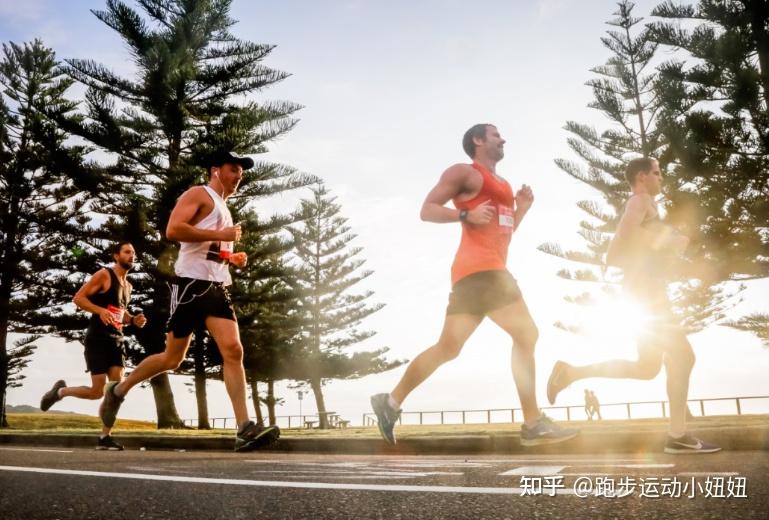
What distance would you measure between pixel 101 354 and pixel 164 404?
12421 mm

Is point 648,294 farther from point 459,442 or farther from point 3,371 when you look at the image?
point 3,371

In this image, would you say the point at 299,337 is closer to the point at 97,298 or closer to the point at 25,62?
the point at 25,62

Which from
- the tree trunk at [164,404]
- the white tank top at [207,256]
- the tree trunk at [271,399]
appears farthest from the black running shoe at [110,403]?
the tree trunk at [271,399]

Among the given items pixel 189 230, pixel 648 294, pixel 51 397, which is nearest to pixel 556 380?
pixel 648 294

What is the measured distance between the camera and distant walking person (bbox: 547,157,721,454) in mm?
4223

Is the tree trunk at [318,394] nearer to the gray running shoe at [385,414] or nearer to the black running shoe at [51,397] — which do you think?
the black running shoe at [51,397]

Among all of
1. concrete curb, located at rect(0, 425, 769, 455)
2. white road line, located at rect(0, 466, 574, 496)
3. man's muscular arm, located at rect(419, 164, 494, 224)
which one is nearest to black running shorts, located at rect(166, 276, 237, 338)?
white road line, located at rect(0, 466, 574, 496)

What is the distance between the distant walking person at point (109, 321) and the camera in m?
6.61

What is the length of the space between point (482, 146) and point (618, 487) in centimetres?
212

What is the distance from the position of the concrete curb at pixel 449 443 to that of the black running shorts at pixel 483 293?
303 centimetres

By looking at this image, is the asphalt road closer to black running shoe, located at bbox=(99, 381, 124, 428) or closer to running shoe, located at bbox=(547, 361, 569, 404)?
running shoe, located at bbox=(547, 361, 569, 404)

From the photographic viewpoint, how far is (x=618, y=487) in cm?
286

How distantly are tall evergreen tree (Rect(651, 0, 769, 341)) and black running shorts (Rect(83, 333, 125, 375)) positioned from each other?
50.8 feet

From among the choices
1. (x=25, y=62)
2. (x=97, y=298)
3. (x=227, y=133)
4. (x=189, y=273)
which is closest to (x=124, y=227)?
(x=227, y=133)
